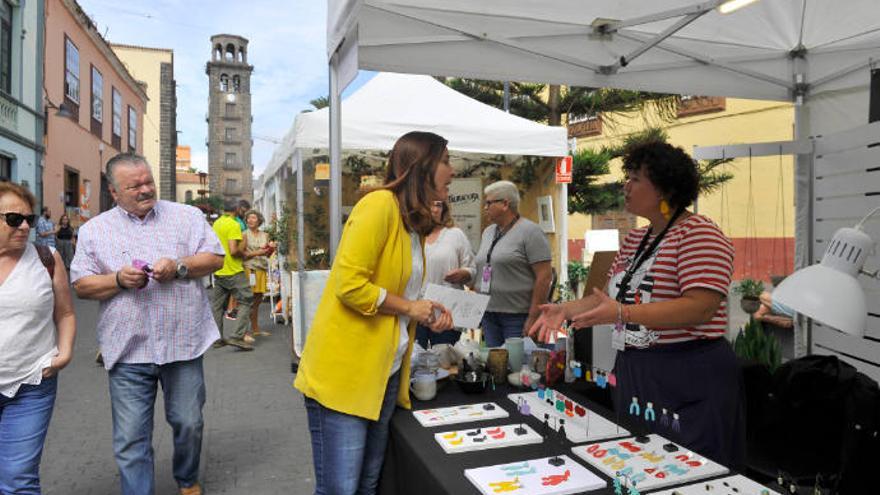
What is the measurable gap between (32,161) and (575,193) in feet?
43.6

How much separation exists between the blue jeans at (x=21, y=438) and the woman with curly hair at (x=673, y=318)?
1956 mm

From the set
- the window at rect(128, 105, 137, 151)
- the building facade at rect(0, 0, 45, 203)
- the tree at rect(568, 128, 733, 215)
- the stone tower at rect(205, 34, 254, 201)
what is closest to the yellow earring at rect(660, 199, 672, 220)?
the tree at rect(568, 128, 733, 215)

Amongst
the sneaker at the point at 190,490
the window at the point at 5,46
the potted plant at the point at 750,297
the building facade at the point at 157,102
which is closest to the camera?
the sneaker at the point at 190,490

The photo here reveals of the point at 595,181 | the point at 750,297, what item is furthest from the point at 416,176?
the point at 595,181

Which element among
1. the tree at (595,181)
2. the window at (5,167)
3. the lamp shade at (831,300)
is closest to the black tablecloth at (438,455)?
the lamp shade at (831,300)

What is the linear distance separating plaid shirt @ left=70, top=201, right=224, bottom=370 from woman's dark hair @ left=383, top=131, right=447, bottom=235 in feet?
4.14

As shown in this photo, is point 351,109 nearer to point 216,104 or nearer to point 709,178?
point 709,178

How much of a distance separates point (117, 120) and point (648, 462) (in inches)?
1014

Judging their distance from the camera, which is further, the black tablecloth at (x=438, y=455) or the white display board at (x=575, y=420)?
the white display board at (x=575, y=420)

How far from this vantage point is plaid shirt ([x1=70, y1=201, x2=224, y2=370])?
237cm

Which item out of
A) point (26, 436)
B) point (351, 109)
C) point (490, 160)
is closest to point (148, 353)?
point (26, 436)

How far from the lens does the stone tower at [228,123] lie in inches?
2367

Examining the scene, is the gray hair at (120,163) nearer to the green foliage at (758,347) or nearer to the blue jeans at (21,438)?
the blue jeans at (21,438)

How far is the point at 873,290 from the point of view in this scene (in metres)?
2.87
